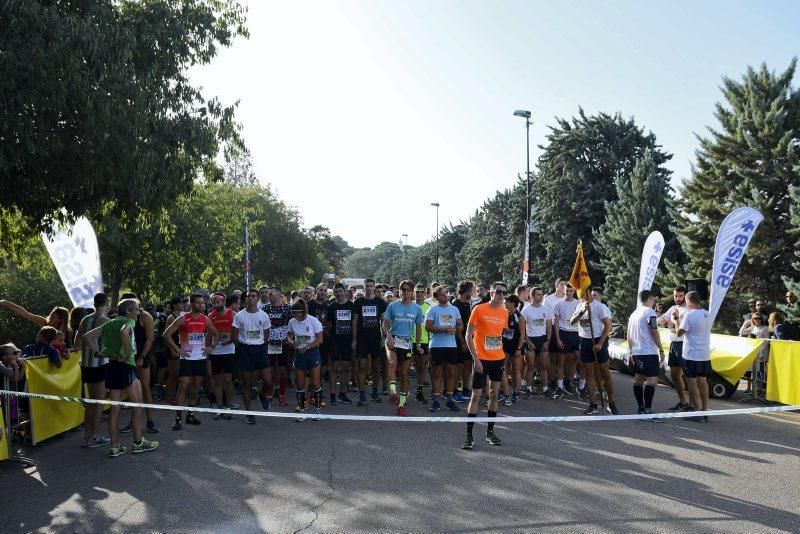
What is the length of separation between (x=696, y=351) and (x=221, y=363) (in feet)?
23.6

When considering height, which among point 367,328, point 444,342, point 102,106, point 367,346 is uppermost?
point 102,106

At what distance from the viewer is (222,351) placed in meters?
10.3

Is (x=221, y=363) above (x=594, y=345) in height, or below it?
below

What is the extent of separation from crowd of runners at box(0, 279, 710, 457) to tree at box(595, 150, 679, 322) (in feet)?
60.2

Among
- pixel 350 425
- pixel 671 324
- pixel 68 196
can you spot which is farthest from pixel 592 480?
pixel 68 196

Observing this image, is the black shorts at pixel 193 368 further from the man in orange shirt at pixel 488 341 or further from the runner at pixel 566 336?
the runner at pixel 566 336

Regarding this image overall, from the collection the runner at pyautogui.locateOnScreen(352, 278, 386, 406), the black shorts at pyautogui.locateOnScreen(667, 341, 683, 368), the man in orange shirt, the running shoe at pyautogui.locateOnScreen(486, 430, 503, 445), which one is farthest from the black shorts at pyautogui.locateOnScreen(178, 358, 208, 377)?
the black shorts at pyautogui.locateOnScreen(667, 341, 683, 368)

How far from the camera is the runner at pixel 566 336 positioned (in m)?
12.2

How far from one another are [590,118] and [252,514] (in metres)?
35.6

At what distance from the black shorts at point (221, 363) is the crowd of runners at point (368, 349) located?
16 millimetres

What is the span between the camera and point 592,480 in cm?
642

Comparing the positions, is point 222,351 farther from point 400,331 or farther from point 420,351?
point 420,351

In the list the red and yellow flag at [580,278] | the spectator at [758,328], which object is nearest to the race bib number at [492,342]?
the red and yellow flag at [580,278]

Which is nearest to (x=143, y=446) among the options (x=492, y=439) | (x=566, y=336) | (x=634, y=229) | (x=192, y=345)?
(x=192, y=345)
